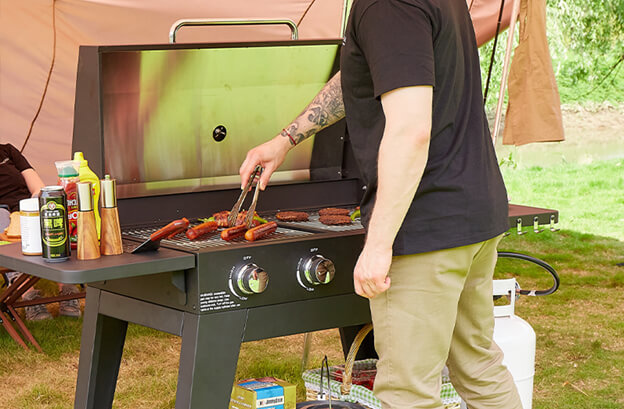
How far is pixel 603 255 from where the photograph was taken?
6539mm

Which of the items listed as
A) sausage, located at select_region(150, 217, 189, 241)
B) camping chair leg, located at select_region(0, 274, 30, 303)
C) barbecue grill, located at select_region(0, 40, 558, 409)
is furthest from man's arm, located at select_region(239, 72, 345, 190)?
camping chair leg, located at select_region(0, 274, 30, 303)

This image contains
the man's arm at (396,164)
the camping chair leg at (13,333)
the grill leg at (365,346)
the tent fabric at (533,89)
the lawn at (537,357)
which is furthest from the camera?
the camping chair leg at (13,333)

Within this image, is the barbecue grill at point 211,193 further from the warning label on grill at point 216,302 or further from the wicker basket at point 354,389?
the wicker basket at point 354,389

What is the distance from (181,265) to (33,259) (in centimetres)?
37

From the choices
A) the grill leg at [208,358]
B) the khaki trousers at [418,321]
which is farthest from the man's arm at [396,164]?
the grill leg at [208,358]

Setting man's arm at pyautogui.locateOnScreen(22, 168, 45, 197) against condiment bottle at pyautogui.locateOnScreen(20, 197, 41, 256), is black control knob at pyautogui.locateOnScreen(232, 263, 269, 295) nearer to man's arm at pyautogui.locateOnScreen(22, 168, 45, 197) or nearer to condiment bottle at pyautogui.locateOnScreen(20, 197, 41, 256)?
condiment bottle at pyautogui.locateOnScreen(20, 197, 41, 256)

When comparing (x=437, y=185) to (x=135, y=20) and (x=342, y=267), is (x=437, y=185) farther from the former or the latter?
(x=135, y=20)

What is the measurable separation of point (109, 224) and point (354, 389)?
1.12m

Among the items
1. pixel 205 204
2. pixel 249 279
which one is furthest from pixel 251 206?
pixel 249 279

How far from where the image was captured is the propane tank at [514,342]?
9.17 ft

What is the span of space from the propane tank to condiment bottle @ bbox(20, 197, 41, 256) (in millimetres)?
1511

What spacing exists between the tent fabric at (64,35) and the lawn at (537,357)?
1.21 meters

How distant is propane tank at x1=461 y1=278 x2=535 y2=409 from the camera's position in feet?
9.17

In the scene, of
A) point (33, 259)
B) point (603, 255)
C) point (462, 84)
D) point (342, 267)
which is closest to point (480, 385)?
point (342, 267)
